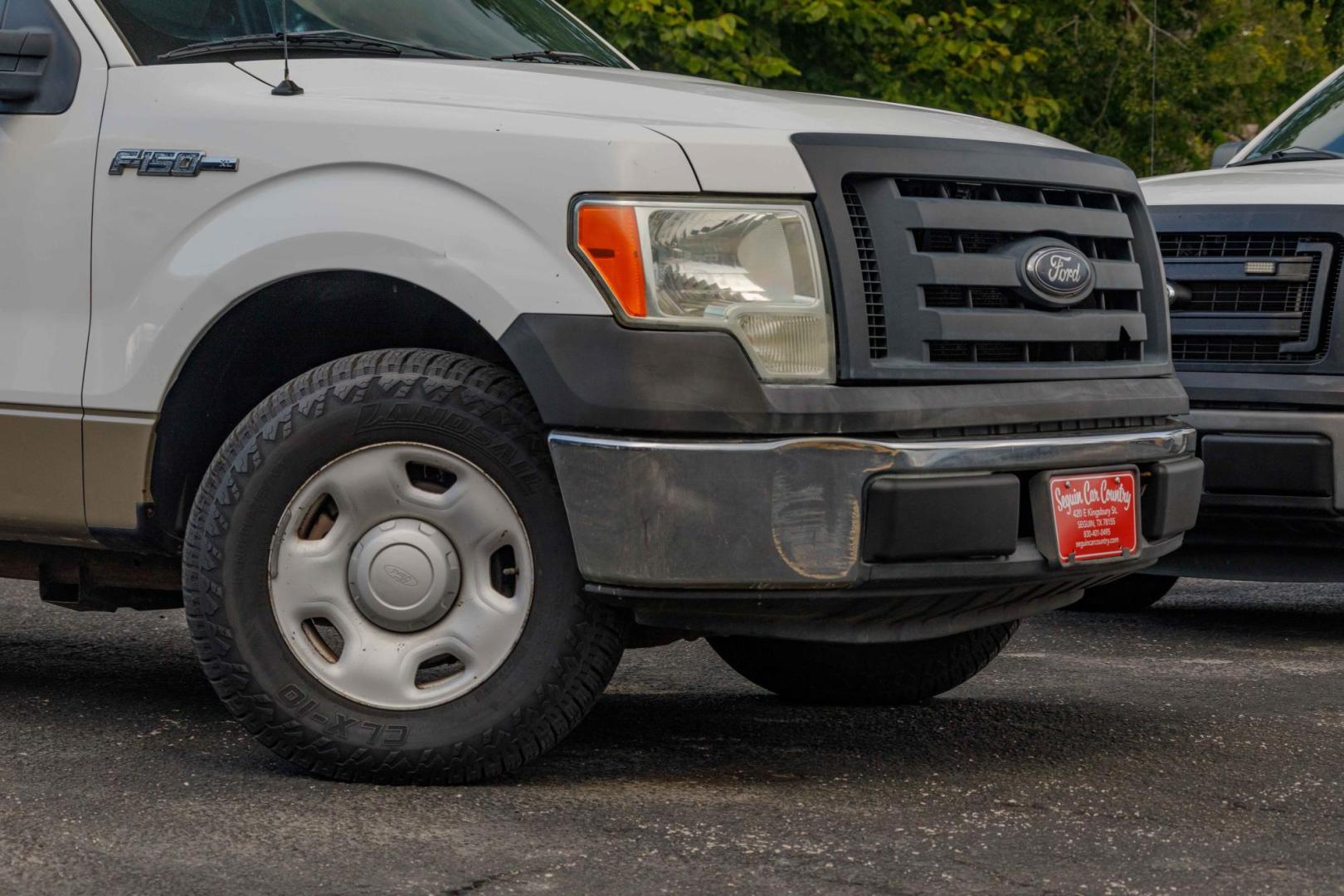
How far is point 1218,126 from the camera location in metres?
19.4

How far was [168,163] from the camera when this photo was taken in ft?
13.8

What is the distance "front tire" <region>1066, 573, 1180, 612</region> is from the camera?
22.3 ft

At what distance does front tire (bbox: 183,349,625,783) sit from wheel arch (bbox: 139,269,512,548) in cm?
20

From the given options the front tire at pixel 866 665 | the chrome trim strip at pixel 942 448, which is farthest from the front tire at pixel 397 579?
the front tire at pixel 866 665

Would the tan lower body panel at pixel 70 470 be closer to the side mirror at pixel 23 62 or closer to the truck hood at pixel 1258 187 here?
the side mirror at pixel 23 62

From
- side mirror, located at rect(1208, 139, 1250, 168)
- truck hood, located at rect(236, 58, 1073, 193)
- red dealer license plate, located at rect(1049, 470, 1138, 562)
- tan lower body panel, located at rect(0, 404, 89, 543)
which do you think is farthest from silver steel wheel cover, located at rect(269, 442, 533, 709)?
side mirror, located at rect(1208, 139, 1250, 168)

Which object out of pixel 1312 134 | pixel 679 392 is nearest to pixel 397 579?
pixel 679 392

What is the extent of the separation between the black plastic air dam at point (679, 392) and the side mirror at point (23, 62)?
1379 mm

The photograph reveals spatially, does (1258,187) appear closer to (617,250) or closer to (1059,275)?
(1059,275)

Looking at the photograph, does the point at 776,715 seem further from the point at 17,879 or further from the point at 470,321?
the point at 17,879

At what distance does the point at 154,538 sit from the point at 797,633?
1462 millimetres

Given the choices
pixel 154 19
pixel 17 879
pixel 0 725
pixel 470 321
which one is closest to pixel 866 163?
pixel 470 321

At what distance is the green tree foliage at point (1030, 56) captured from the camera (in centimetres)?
1388

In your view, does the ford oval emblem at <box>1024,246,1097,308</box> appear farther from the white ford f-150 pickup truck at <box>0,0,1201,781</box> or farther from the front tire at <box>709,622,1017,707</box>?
the front tire at <box>709,622,1017,707</box>
